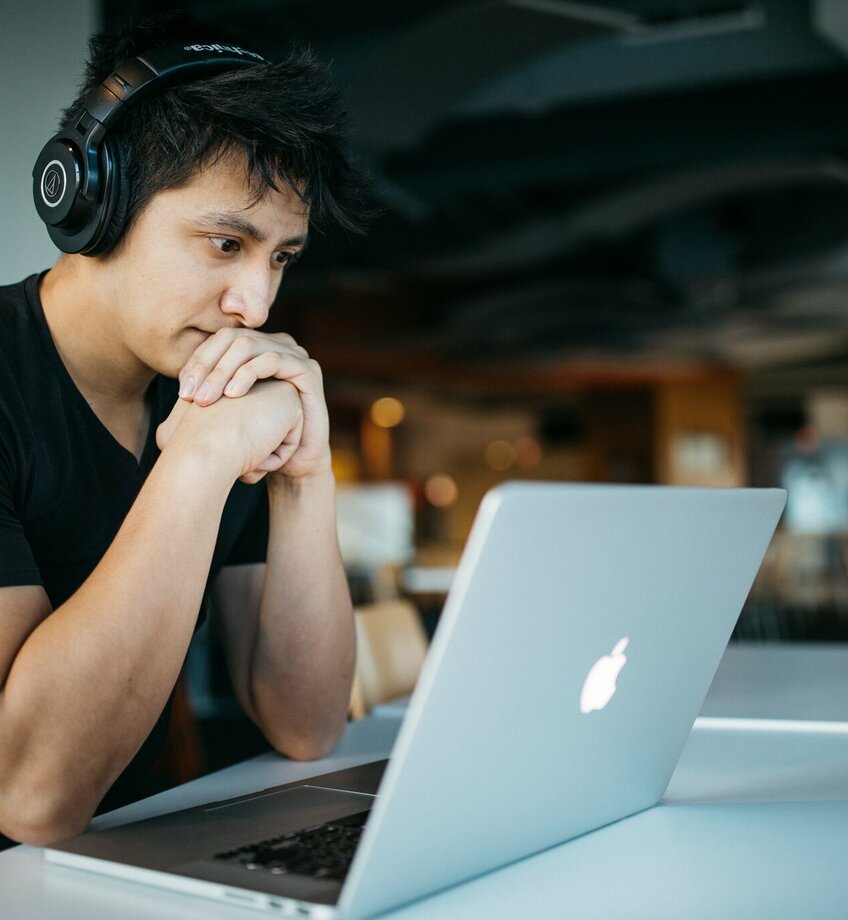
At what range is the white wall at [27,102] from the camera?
2.07m

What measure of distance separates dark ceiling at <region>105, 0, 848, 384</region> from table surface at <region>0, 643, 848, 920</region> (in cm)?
89

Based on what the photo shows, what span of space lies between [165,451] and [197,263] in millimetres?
253

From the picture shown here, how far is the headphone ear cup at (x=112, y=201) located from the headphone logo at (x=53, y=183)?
0.21 feet

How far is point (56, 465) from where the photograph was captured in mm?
1182

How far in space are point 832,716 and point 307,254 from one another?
6.95 metres

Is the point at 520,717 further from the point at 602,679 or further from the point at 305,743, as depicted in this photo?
the point at 305,743

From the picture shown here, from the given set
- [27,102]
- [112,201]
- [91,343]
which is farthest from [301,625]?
[27,102]

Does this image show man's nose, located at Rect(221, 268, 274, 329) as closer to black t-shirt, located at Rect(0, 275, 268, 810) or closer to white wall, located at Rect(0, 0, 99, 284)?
black t-shirt, located at Rect(0, 275, 268, 810)

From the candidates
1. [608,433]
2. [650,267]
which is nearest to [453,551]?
[608,433]

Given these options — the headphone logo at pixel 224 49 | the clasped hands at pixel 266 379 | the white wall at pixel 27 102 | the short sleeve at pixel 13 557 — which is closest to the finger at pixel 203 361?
the clasped hands at pixel 266 379

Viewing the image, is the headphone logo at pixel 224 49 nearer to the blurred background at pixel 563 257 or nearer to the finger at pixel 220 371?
the blurred background at pixel 563 257

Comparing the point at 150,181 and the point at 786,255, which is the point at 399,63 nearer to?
the point at 150,181

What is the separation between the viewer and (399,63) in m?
4.24

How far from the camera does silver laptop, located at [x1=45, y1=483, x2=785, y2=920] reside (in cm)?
64
